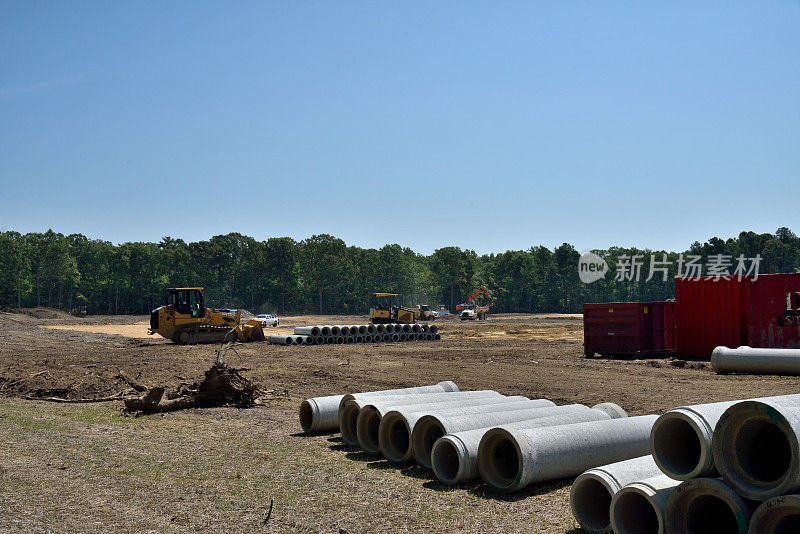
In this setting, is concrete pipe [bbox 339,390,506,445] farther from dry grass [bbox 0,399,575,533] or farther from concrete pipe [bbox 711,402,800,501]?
concrete pipe [bbox 711,402,800,501]

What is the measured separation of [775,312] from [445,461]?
690 inches

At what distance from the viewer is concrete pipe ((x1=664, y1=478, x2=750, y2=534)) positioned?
470 centimetres

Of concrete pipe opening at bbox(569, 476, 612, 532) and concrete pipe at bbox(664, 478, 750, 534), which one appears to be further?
concrete pipe opening at bbox(569, 476, 612, 532)

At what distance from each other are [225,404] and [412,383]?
18.2 ft

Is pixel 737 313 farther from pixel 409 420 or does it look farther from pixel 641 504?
pixel 641 504

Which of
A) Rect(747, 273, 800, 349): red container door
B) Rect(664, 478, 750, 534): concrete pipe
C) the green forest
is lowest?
Rect(664, 478, 750, 534): concrete pipe

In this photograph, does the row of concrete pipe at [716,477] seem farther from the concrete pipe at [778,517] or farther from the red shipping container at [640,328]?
the red shipping container at [640,328]

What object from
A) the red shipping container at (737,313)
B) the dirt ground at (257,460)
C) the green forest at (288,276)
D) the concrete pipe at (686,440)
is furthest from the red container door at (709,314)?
the green forest at (288,276)

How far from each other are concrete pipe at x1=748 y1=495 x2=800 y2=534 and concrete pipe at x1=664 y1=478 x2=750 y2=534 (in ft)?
0.29

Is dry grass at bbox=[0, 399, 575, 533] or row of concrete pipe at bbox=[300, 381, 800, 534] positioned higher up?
row of concrete pipe at bbox=[300, 381, 800, 534]

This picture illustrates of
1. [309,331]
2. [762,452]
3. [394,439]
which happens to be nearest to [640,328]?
[309,331]

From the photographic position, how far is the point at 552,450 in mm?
7270

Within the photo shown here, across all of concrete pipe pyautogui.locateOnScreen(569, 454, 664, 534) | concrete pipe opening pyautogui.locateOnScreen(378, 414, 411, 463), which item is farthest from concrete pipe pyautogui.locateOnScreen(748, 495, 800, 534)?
concrete pipe opening pyautogui.locateOnScreen(378, 414, 411, 463)

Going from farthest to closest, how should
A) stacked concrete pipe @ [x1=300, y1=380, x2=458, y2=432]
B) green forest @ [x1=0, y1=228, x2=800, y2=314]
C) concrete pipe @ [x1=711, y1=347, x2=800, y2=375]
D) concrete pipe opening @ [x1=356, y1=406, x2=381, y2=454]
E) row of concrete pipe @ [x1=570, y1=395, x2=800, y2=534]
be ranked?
1. green forest @ [x1=0, y1=228, x2=800, y2=314]
2. concrete pipe @ [x1=711, y1=347, x2=800, y2=375]
3. stacked concrete pipe @ [x1=300, y1=380, x2=458, y2=432]
4. concrete pipe opening @ [x1=356, y1=406, x2=381, y2=454]
5. row of concrete pipe @ [x1=570, y1=395, x2=800, y2=534]
